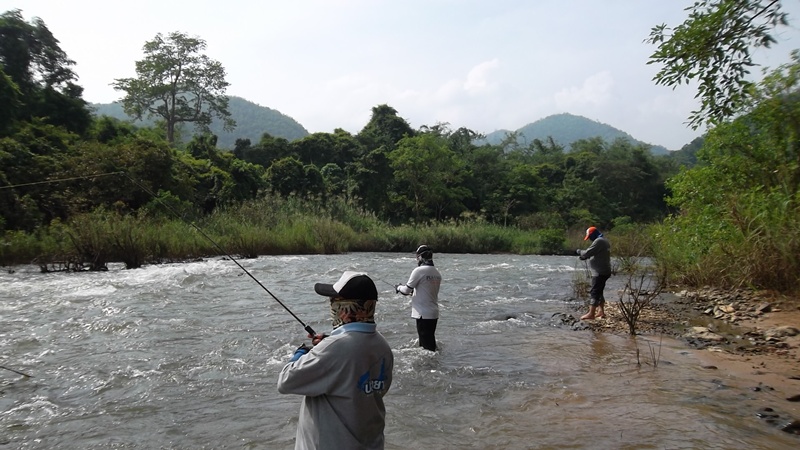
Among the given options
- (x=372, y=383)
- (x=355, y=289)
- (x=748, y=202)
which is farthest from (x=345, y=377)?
(x=748, y=202)

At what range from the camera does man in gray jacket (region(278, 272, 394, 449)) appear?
2518 mm

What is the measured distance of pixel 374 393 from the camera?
266 cm

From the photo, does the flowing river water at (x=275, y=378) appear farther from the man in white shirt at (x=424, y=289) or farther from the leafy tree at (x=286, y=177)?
the leafy tree at (x=286, y=177)

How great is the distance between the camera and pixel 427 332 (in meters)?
7.94

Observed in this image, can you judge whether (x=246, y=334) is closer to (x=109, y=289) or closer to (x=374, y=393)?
(x=109, y=289)

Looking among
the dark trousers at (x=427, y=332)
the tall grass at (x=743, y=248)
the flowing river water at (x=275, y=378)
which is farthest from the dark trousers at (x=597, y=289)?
the dark trousers at (x=427, y=332)

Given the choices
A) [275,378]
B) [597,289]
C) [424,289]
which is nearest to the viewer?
[275,378]

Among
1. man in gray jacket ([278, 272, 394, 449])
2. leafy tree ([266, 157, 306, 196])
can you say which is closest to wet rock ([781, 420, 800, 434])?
man in gray jacket ([278, 272, 394, 449])

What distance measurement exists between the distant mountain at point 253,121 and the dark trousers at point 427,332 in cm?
12142

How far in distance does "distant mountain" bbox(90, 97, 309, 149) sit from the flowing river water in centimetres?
11821

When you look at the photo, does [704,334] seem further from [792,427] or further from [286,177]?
[286,177]

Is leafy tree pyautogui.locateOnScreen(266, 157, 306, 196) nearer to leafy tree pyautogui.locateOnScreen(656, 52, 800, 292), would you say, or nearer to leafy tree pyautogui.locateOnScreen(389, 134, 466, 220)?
leafy tree pyautogui.locateOnScreen(389, 134, 466, 220)

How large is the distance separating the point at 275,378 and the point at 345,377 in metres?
4.75

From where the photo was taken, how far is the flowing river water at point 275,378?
500 centimetres
